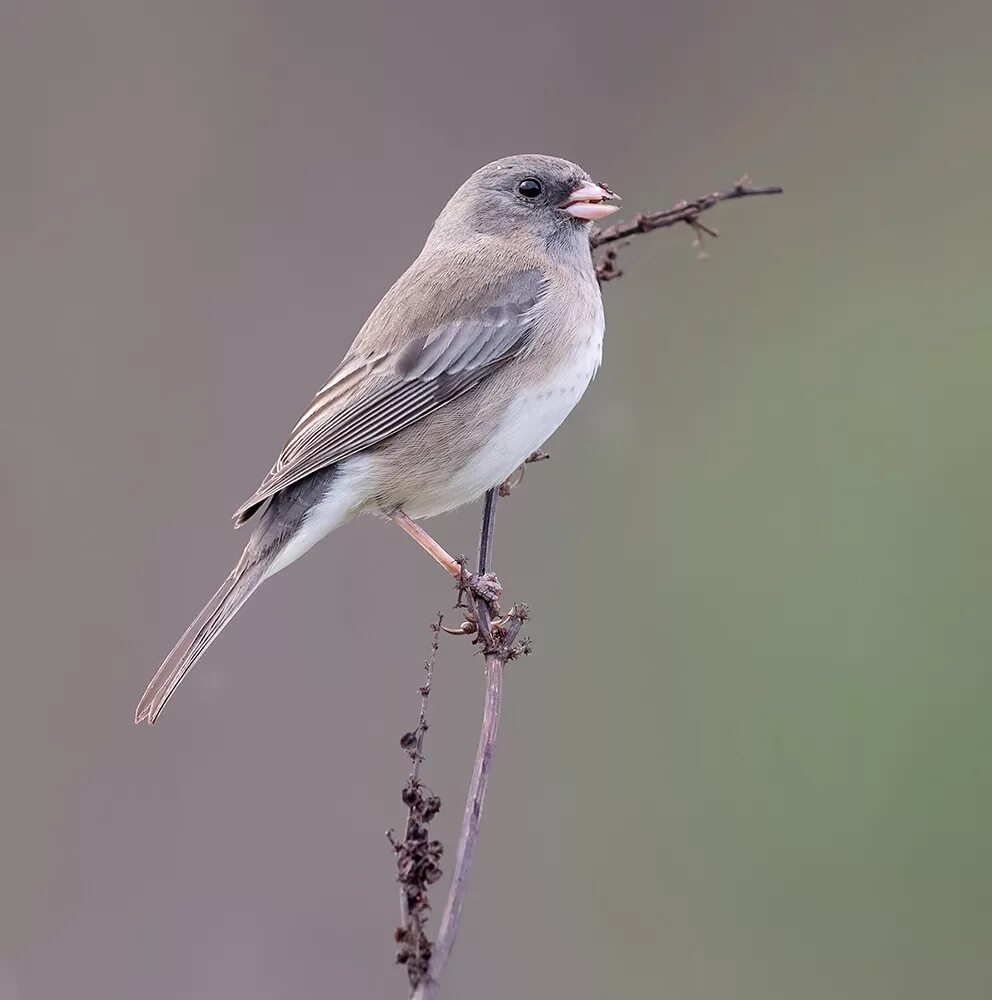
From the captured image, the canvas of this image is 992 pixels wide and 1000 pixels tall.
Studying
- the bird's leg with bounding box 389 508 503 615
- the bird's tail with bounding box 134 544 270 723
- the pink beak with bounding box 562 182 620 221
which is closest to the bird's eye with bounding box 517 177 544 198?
the pink beak with bounding box 562 182 620 221

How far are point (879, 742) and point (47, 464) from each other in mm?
2755

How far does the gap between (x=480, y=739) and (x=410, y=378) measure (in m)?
1.21

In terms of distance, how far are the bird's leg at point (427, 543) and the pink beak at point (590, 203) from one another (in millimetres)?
861

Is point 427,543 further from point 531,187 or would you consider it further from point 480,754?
point 480,754

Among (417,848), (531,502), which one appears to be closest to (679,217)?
(417,848)

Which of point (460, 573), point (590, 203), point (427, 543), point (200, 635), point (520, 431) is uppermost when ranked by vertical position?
point (590, 203)

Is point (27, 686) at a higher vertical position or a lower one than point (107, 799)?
higher

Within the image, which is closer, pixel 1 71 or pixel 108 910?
pixel 108 910

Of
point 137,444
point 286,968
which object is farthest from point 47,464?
point 286,968

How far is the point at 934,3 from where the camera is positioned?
19.0 feet

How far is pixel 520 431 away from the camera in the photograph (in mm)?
3182

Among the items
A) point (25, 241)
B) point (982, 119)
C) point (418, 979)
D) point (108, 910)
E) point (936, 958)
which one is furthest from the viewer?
point (982, 119)

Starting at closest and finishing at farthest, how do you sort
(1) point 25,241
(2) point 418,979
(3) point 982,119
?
1. (2) point 418,979
2. (1) point 25,241
3. (3) point 982,119

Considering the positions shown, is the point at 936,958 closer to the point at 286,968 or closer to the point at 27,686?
the point at 286,968
